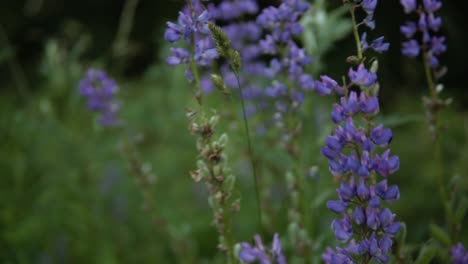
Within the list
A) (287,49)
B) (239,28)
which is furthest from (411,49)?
(239,28)

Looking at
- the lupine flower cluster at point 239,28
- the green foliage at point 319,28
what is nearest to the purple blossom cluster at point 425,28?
the green foliage at point 319,28

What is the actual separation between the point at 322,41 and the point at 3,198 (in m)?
1.83

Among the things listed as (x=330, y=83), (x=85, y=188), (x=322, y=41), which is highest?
(x=322, y=41)

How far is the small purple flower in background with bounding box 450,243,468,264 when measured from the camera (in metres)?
1.43

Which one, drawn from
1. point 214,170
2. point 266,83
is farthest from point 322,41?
point 214,170

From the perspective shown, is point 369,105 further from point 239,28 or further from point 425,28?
point 239,28

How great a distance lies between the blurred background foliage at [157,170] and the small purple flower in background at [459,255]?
0.32 meters

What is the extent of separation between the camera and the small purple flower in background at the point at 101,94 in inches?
101

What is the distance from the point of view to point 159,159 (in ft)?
12.7

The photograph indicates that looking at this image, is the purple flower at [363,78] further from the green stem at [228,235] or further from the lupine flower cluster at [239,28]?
the lupine flower cluster at [239,28]

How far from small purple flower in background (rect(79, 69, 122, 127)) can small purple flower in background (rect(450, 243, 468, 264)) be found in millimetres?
1701

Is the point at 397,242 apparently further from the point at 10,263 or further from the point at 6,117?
the point at 6,117

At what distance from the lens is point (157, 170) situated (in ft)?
12.4

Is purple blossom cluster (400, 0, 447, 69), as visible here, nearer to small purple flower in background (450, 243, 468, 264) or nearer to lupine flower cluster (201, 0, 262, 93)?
small purple flower in background (450, 243, 468, 264)
